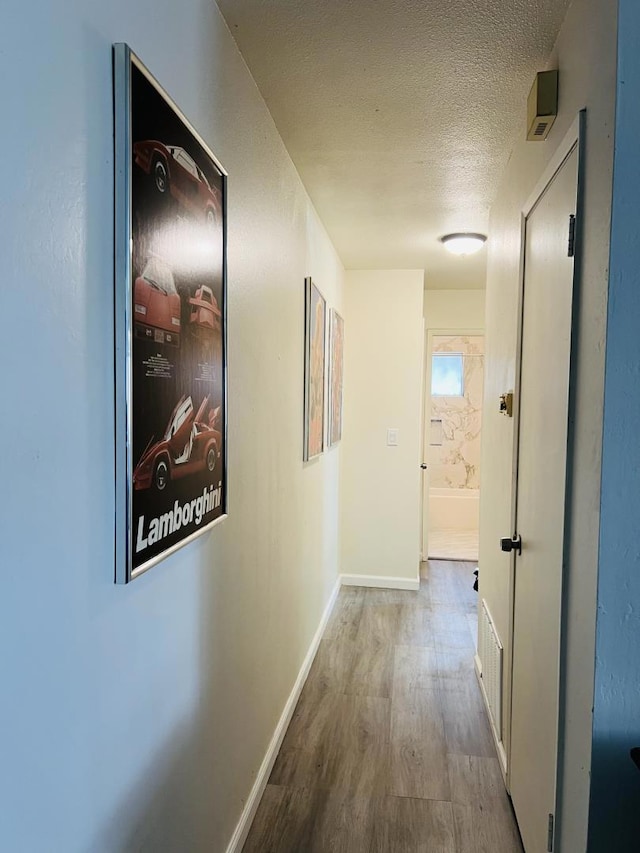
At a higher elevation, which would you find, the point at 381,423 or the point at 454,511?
the point at 381,423

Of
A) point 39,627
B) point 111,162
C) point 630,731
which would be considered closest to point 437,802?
point 630,731

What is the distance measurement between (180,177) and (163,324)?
322 millimetres

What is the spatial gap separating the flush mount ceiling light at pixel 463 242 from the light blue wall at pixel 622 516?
7.50 feet

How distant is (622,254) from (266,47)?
1183 millimetres

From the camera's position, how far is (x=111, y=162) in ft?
3.10

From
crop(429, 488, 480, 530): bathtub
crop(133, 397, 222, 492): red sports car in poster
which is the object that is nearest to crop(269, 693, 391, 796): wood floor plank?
crop(133, 397, 222, 492): red sports car in poster

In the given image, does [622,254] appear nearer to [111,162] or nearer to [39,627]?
[111,162]

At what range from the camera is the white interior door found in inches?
56.6

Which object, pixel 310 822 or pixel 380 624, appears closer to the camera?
pixel 310 822

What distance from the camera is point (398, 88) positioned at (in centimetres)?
182

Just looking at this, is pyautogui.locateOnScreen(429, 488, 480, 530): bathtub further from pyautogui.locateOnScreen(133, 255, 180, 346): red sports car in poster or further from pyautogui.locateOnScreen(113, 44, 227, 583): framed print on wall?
pyautogui.locateOnScreen(133, 255, 180, 346): red sports car in poster

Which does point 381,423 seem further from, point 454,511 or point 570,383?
point 570,383

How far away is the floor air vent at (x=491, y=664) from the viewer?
228 centimetres

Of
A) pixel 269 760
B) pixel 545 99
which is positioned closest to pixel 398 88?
pixel 545 99
